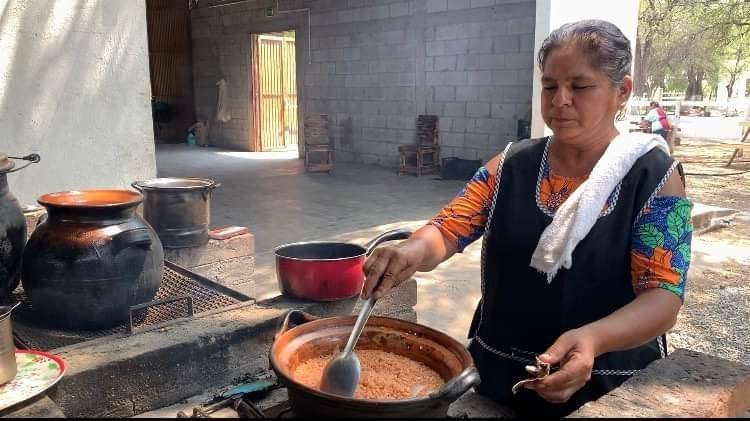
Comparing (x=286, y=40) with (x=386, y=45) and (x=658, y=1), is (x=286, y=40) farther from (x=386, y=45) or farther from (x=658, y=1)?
(x=658, y=1)

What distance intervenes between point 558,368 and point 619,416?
17 cm

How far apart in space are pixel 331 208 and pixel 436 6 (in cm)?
422

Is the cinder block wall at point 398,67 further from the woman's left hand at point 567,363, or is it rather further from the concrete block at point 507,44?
the woman's left hand at point 567,363

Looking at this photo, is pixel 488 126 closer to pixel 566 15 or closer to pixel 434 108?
pixel 434 108

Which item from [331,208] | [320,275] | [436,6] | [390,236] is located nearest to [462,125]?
[436,6]

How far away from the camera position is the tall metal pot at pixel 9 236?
2.26 m

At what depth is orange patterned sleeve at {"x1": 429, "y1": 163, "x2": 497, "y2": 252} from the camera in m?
1.77

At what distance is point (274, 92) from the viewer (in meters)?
13.5

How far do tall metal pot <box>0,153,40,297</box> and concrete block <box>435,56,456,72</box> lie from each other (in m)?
8.00

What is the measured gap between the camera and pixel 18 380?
1549 mm

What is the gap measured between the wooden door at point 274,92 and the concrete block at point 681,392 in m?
12.3

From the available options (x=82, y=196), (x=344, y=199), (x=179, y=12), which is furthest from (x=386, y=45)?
(x=82, y=196)

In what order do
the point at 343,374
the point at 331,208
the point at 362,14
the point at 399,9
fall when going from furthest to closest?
the point at 362,14
the point at 399,9
the point at 331,208
the point at 343,374

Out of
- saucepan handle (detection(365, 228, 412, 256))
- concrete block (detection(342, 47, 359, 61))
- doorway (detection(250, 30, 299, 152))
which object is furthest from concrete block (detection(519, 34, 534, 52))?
saucepan handle (detection(365, 228, 412, 256))
